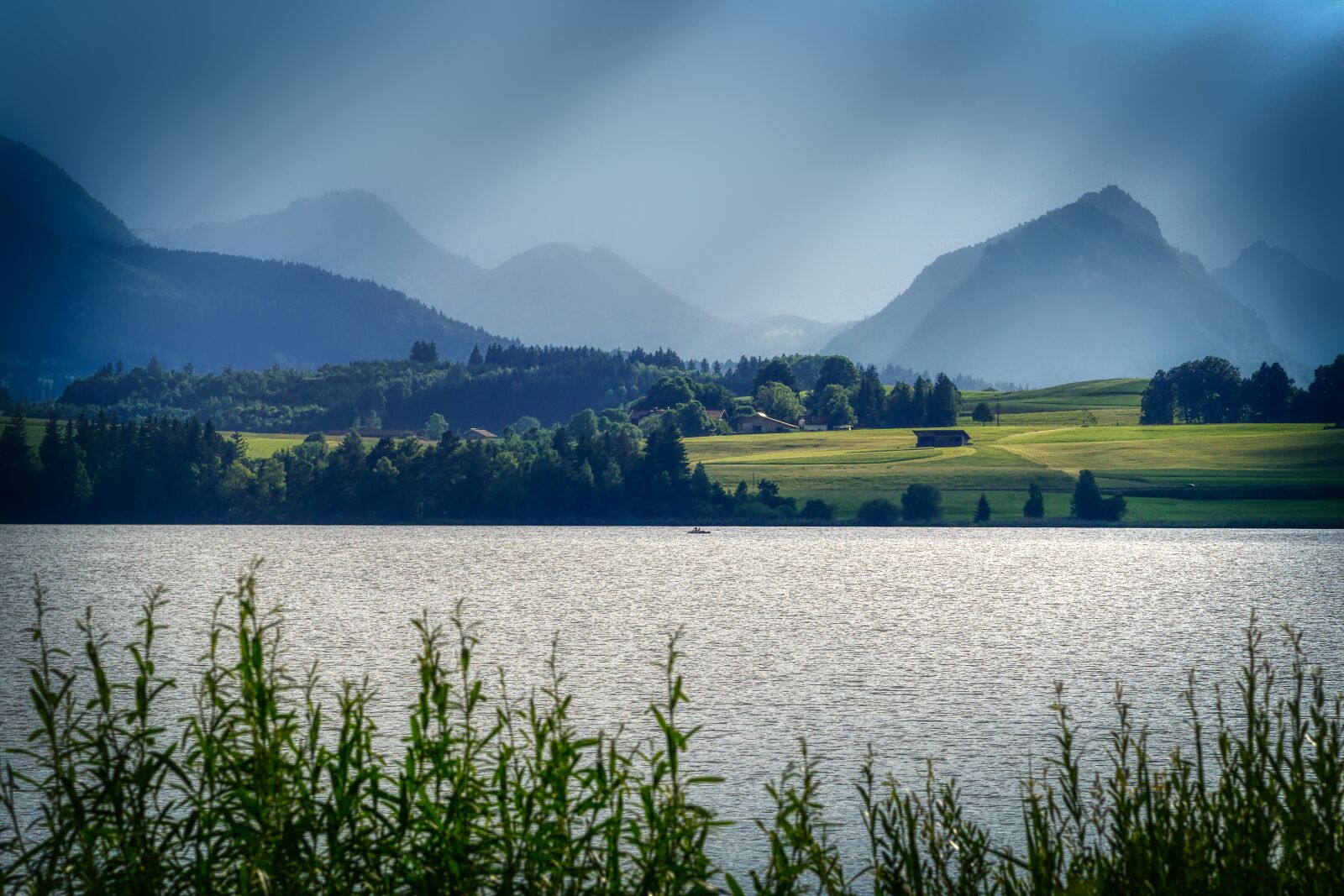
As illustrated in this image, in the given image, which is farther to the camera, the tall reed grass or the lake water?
the lake water

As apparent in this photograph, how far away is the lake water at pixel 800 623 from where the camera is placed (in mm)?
45109

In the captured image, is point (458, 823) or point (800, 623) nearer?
point (458, 823)

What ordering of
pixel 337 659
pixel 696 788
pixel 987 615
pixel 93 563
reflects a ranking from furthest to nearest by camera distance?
1. pixel 93 563
2. pixel 987 615
3. pixel 337 659
4. pixel 696 788

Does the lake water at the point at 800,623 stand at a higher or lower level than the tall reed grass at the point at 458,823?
lower

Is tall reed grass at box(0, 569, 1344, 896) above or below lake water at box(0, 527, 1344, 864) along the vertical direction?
above

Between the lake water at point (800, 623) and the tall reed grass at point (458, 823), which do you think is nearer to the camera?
the tall reed grass at point (458, 823)

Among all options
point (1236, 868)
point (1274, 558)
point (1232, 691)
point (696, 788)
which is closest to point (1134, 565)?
point (1274, 558)

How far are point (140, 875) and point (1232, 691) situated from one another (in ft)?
160

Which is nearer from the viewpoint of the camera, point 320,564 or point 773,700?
point 773,700

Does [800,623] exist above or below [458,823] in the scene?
below

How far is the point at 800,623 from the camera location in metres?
86.4

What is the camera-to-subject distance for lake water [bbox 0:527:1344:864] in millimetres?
45109

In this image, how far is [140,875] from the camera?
13.1 m

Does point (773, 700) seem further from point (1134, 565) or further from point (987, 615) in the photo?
point (1134, 565)
